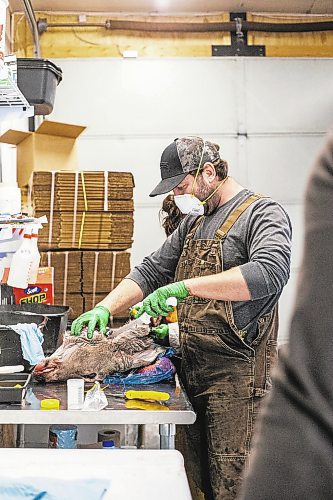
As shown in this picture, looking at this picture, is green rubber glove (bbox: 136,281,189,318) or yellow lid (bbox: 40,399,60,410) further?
green rubber glove (bbox: 136,281,189,318)

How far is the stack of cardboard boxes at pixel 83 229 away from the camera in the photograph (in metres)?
4.58

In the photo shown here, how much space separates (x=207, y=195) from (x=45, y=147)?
2.06 metres

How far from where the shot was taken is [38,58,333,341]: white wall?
20.6 ft

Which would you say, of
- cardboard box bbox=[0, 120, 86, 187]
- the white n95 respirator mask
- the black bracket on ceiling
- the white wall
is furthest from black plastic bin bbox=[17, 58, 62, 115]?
the black bracket on ceiling

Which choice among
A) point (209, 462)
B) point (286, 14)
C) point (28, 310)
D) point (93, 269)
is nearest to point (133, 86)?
point (286, 14)

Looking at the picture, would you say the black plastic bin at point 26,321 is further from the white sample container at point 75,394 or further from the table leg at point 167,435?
the table leg at point 167,435

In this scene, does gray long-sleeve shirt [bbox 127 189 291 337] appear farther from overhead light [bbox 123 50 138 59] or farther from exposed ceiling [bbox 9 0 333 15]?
exposed ceiling [bbox 9 0 333 15]

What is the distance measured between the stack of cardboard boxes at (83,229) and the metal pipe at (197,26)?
202 centimetres

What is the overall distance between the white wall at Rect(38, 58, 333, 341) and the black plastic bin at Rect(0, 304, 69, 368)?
3.17 metres

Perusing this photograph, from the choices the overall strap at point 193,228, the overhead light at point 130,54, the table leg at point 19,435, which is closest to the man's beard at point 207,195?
the overall strap at point 193,228

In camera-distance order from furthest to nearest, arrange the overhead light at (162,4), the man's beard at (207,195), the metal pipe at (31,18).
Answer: the overhead light at (162,4), the metal pipe at (31,18), the man's beard at (207,195)

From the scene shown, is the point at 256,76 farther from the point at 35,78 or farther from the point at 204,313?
the point at 204,313

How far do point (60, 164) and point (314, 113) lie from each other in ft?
9.08

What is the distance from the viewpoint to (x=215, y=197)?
3.05m
